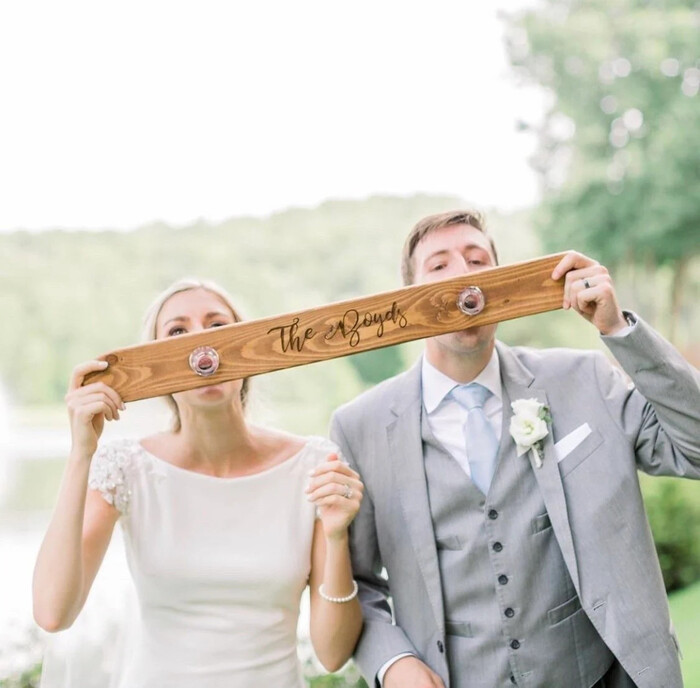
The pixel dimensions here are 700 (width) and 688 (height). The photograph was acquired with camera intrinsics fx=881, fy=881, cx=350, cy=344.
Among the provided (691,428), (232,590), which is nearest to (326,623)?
(232,590)

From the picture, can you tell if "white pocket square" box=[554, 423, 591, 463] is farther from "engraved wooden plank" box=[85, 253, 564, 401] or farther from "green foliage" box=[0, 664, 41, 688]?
"green foliage" box=[0, 664, 41, 688]

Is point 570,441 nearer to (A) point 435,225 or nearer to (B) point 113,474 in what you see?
(A) point 435,225

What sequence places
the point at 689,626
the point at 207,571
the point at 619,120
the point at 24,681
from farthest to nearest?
the point at 619,120 < the point at 689,626 < the point at 24,681 < the point at 207,571

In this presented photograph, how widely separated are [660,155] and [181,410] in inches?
281

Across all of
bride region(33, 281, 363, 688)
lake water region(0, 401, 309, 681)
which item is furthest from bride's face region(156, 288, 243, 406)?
lake water region(0, 401, 309, 681)

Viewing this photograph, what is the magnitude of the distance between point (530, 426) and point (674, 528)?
13.0 feet

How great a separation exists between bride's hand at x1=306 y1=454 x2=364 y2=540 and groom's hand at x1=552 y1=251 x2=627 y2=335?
0.67 metres

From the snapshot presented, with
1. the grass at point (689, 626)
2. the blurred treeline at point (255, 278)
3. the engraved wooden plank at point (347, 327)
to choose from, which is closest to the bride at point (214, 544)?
the engraved wooden plank at point (347, 327)

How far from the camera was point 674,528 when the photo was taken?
5723mm

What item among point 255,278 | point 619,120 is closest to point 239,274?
point 255,278

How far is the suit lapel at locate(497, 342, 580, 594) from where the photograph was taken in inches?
84.7

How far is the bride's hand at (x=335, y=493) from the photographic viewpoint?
2.11 m

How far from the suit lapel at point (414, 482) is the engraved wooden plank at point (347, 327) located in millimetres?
369

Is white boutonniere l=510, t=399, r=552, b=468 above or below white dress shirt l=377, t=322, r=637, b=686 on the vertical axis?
below
